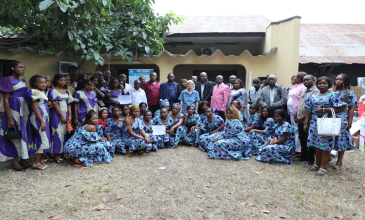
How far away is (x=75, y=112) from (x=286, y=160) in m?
4.32

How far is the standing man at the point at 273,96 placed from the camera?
5805 millimetres

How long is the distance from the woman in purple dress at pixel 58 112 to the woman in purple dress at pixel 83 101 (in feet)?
1.04

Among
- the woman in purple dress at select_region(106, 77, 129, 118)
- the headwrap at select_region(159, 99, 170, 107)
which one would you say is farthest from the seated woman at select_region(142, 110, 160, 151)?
the headwrap at select_region(159, 99, 170, 107)

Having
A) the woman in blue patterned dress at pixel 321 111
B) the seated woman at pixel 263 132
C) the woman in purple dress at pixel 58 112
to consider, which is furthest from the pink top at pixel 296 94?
the woman in purple dress at pixel 58 112

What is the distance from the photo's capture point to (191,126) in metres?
6.94

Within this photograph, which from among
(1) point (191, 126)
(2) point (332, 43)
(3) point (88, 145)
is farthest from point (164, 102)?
(2) point (332, 43)

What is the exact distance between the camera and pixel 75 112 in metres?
5.44

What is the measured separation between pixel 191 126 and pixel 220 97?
1082 millimetres

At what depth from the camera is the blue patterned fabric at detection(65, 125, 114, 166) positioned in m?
4.97

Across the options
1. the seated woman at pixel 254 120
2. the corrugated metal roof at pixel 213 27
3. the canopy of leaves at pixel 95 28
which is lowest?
the seated woman at pixel 254 120

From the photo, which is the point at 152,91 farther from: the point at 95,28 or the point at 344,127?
the point at 344,127

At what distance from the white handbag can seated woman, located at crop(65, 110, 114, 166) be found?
3.81m

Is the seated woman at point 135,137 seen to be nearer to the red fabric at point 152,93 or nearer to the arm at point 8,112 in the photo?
the red fabric at point 152,93

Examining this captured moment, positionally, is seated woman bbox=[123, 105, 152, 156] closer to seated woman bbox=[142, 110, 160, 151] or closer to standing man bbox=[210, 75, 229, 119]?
seated woman bbox=[142, 110, 160, 151]
